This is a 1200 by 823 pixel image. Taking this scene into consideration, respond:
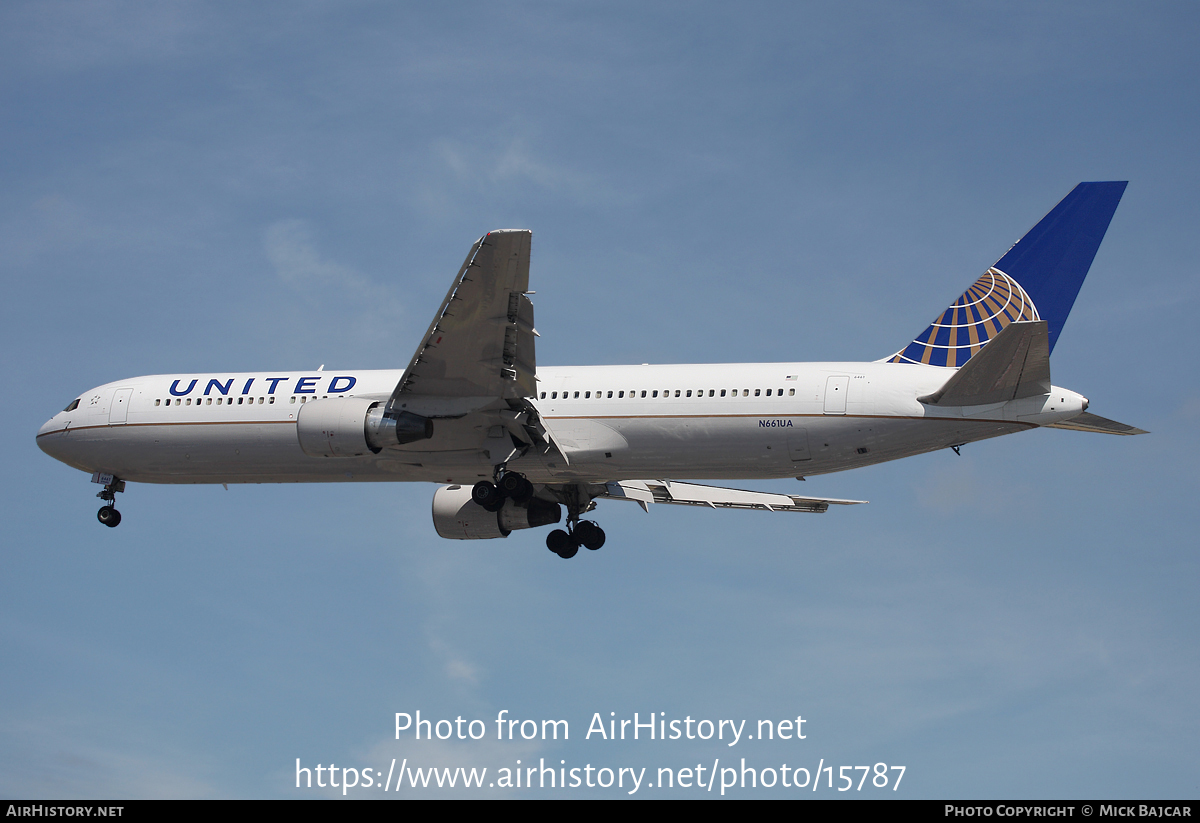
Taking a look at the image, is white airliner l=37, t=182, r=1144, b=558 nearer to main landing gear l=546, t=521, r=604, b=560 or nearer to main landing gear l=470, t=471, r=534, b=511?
main landing gear l=470, t=471, r=534, b=511

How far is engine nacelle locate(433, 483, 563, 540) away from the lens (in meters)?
32.3

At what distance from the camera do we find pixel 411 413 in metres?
27.1

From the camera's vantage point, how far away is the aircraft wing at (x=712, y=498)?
34.2 meters

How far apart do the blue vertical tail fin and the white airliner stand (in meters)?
0.03

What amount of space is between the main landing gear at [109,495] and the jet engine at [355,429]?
7.00 metres

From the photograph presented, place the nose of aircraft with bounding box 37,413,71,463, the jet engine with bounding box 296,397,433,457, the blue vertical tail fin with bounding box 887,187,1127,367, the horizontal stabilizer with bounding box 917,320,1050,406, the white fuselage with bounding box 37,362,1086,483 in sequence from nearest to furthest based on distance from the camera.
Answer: the horizontal stabilizer with bounding box 917,320,1050,406 → the white fuselage with bounding box 37,362,1086,483 → the jet engine with bounding box 296,397,433,457 → the blue vertical tail fin with bounding box 887,187,1127,367 → the nose of aircraft with bounding box 37,413,71,463

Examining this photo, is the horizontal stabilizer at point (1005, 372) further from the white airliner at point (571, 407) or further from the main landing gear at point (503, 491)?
the main landing gear at point (503, 491)

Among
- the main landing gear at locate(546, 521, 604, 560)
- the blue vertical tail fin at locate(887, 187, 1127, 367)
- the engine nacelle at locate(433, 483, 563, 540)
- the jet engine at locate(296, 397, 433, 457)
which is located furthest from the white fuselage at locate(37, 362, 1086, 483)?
the main landing gear at locate(546, 521, 604, 560)

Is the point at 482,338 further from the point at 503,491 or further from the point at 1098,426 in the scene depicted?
the point at 1098,426

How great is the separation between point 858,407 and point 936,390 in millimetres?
1598
